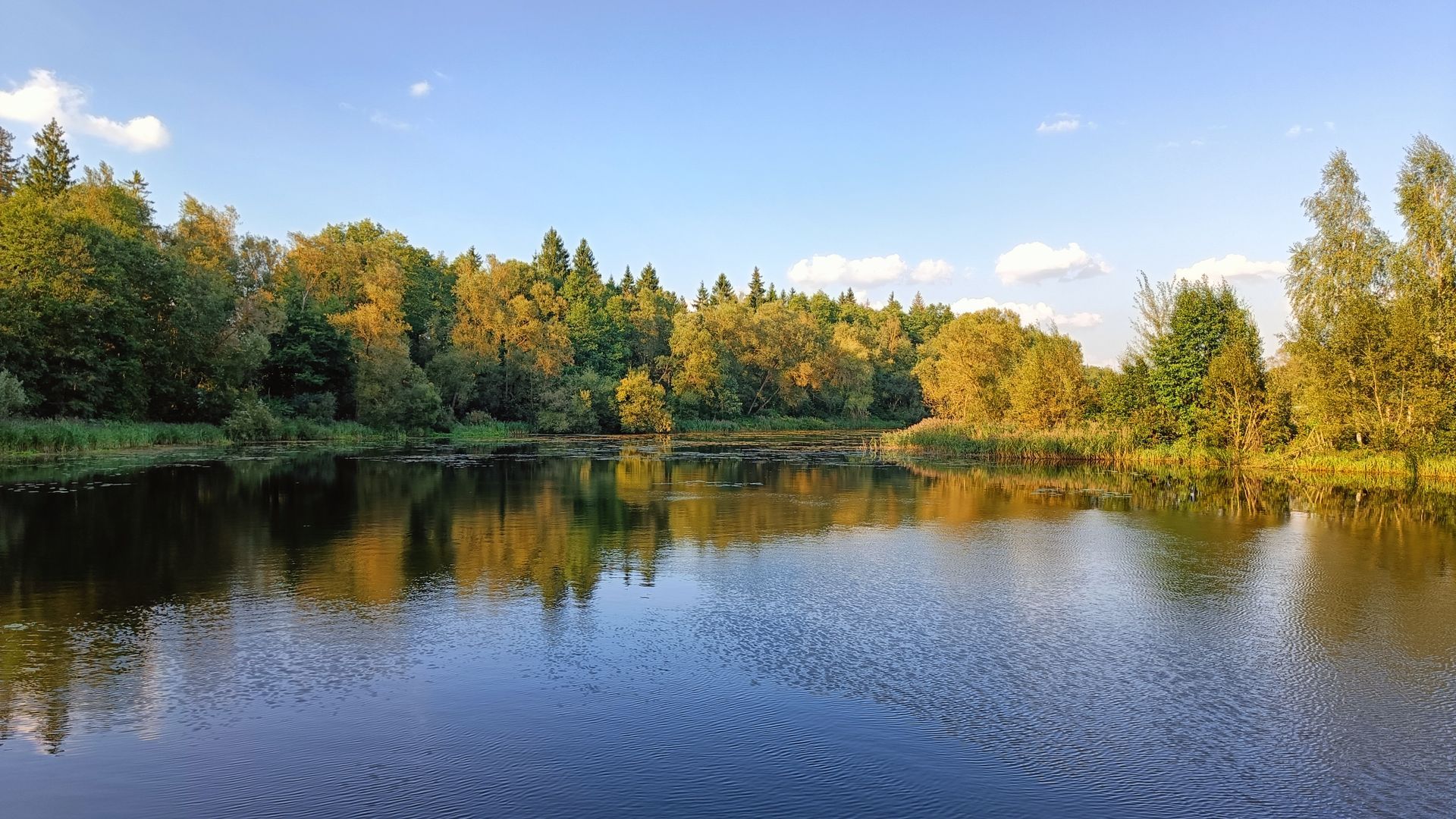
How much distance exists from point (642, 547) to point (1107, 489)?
1675 centimetres

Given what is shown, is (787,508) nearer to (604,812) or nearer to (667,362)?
(604,812)

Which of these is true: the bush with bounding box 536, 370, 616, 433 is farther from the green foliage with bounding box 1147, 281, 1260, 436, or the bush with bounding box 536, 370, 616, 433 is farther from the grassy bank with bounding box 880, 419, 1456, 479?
the green foliage with bounding box 1147, 281, 1260, 436

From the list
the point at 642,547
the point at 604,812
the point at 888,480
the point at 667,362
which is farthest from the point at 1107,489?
the point at 667,362

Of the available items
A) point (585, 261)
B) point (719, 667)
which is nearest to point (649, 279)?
point (585, 261)

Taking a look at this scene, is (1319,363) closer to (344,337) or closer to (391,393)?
(391,393)

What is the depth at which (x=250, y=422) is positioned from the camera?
43.9 metres

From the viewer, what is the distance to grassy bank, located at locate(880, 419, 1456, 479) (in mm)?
28378

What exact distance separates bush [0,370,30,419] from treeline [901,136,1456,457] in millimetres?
40326

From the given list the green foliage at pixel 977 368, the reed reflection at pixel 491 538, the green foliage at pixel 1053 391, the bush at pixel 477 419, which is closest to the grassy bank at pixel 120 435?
the reed reflection at pixel 491 538

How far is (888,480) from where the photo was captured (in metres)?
27.6

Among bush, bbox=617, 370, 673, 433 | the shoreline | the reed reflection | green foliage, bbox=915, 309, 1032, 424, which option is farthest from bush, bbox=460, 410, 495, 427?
green foliage, bbox=915, 309, 1032, 424

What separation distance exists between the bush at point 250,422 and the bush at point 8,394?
36.2 feet

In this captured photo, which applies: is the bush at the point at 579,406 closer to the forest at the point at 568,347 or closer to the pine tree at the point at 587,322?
the forest at the point at 568,347

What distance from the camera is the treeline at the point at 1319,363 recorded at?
28.1 m
